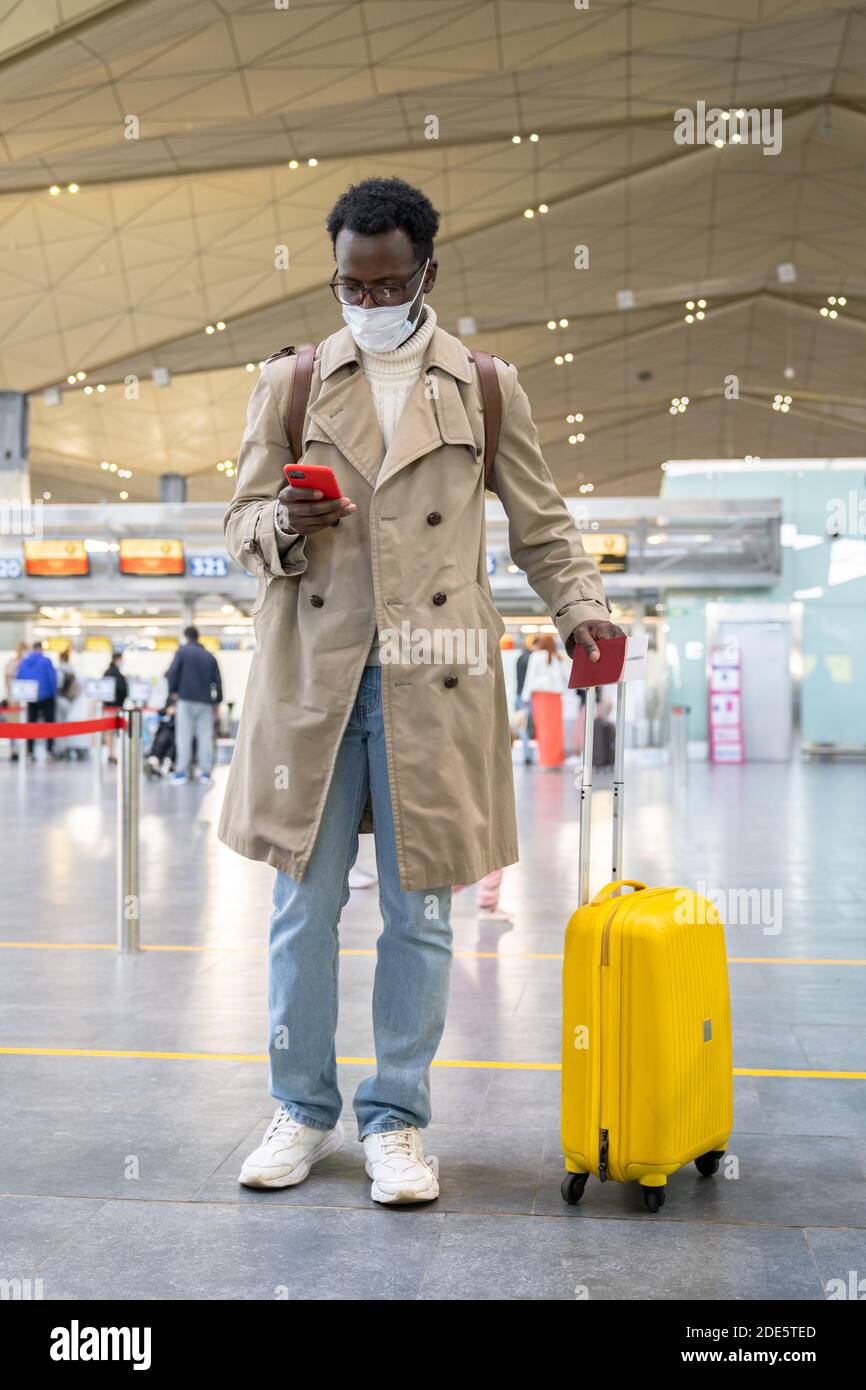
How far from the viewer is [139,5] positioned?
13.4 meters

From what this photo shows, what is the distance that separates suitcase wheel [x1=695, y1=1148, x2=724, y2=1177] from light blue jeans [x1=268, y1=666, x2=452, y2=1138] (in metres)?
0.58

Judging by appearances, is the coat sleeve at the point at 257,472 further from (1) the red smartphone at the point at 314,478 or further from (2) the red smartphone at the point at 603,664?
(2) the red smartphone at the point at 603,664

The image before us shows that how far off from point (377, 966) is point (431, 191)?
1838cm

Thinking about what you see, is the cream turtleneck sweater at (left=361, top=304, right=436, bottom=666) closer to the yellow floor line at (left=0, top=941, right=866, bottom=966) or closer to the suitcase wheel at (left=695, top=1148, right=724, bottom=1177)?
the suitcase wheel at (left=695, top=1148, right=724, bottom=1177)

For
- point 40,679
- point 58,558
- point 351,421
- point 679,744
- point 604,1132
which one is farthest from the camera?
point 58,558

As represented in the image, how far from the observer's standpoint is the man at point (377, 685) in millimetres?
2812

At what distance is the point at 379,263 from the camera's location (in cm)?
282

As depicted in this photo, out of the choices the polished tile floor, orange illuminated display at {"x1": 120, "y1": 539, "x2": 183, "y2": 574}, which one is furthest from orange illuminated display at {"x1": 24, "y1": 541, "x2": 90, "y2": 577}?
the polished tile floor

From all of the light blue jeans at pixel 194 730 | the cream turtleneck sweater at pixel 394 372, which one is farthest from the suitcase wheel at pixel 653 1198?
the light blue jeans at pixel 194 730

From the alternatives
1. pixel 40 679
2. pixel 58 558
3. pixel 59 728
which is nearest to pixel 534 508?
pixel 59 728

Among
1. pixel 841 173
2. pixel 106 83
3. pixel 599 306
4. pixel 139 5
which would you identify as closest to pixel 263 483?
pixel 139 5

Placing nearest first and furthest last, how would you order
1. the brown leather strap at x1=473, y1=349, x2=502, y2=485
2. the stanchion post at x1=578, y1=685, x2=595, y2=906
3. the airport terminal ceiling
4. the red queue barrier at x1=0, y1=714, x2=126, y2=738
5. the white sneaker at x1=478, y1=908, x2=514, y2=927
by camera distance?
1. the stanchion post at x1=578, y1=685, x2=595, y2=906
2. the brown leather strap at x1=473, y1=349, x2=502, y2=485
3. the red queue barrier at x1=0, y1=714, x2=126, y2=738
4. the white sneaker at x1=478, y1=908, x2=514, y2=927
5. the airport terminal ceiling

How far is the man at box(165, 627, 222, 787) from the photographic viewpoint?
16188 mm

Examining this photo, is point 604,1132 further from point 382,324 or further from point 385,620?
point 382,324
